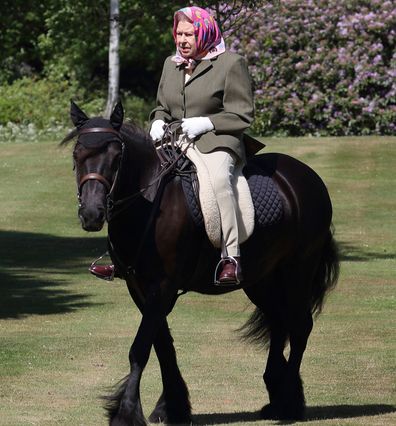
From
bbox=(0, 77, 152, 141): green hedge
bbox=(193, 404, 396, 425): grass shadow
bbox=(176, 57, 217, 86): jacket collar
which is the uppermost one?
bbox=(176, 57, 217, 86): jacket collar

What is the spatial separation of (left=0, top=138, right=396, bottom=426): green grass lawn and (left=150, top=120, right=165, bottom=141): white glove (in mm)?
1857

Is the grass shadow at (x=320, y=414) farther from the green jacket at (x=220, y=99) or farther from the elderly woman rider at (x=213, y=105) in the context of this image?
the green jacket at (x=220, y=99)

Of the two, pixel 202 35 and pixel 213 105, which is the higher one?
pixel 202 35

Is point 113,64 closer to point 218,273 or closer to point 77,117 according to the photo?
point 218,273

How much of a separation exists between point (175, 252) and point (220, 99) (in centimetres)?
113

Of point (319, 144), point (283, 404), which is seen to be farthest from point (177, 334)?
point (319, 144)

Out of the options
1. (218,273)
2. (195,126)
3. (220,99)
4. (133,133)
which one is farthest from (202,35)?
(218,273)

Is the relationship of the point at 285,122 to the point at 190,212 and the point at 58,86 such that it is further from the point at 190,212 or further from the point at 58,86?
the point at 190,212

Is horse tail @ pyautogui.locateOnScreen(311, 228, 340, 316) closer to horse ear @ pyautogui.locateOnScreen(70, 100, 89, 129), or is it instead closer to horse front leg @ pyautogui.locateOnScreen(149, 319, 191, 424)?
horse front leg @ pyautogui.locateOnScreen(149, 319, 191, 424)

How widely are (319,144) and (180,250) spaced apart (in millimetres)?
22257

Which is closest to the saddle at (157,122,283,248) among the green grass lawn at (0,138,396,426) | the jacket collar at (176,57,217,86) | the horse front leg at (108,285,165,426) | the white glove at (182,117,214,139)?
the white glove at (182,117,214,139)

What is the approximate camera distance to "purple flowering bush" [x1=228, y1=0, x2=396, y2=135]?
32312 mm

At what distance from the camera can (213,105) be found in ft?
27.9

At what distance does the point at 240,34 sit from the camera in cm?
3438
